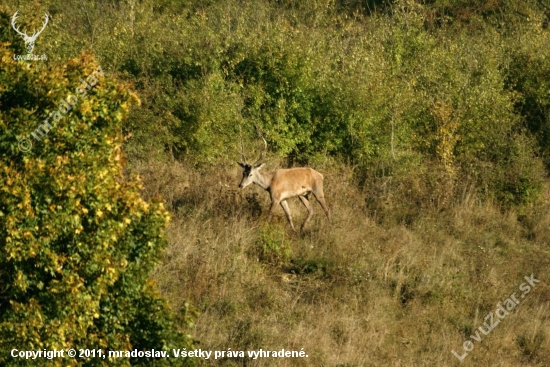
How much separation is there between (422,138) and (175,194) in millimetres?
7292

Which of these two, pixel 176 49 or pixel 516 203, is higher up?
pixel 176 49

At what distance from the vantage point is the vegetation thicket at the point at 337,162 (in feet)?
48.7

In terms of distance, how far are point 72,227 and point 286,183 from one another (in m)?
8.81

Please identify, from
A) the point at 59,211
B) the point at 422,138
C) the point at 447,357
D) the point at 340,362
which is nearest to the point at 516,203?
the point at 422,138

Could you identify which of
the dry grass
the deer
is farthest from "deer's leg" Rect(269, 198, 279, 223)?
the dry grass

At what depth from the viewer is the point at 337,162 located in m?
22.0

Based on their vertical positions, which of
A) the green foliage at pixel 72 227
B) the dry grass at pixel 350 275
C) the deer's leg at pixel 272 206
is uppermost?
the green foliage at pixel 72 227

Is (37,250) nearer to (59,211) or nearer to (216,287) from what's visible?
(59,211)

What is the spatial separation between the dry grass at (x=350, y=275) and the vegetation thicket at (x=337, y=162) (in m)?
0.04

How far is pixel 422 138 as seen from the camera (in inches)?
895

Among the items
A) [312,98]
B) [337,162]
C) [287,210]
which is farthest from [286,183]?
[312,98]

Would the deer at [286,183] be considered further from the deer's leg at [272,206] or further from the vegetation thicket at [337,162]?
the vegetation thicket at [337,162]

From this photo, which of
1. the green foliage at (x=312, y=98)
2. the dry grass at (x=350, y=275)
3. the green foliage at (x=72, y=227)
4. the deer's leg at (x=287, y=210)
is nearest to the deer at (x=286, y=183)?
the deer's leg at (x=287, y=210)

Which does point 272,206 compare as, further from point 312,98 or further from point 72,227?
point 72,227
